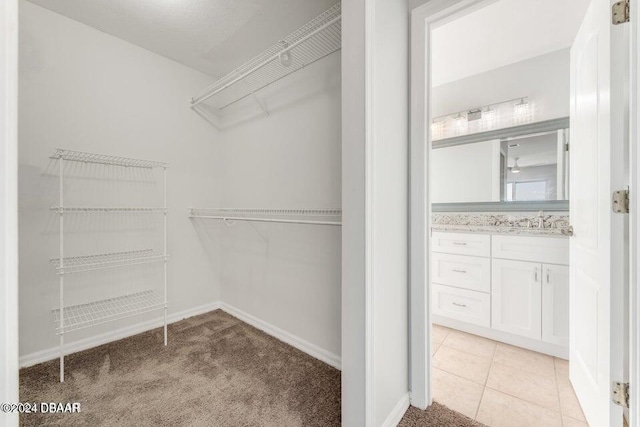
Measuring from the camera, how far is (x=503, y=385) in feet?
5.45

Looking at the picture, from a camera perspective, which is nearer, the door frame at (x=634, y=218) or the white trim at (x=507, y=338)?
the door frame at (x=634, y=218)

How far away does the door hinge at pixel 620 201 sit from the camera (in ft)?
3.34

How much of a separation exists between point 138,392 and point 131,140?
6.11 feet

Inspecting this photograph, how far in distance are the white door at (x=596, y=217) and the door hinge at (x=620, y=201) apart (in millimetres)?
36

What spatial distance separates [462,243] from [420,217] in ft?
4.12

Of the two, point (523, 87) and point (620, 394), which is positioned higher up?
point (523, 87)

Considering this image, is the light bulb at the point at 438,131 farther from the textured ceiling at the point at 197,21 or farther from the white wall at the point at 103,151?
the white wall at the point at 103,151

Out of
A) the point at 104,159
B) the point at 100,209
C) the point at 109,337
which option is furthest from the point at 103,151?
the point at 109,337

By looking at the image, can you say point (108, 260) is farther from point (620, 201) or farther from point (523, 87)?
point (523, 87)

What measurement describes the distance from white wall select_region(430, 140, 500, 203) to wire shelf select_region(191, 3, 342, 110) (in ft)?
6.12

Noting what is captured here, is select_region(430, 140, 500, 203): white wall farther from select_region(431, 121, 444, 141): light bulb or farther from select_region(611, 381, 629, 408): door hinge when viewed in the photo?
select_region(611, 381, 629, 408): door hinge

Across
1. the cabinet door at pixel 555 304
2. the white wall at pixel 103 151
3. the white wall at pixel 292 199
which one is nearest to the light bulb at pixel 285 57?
the white wall at pixel 292 199
